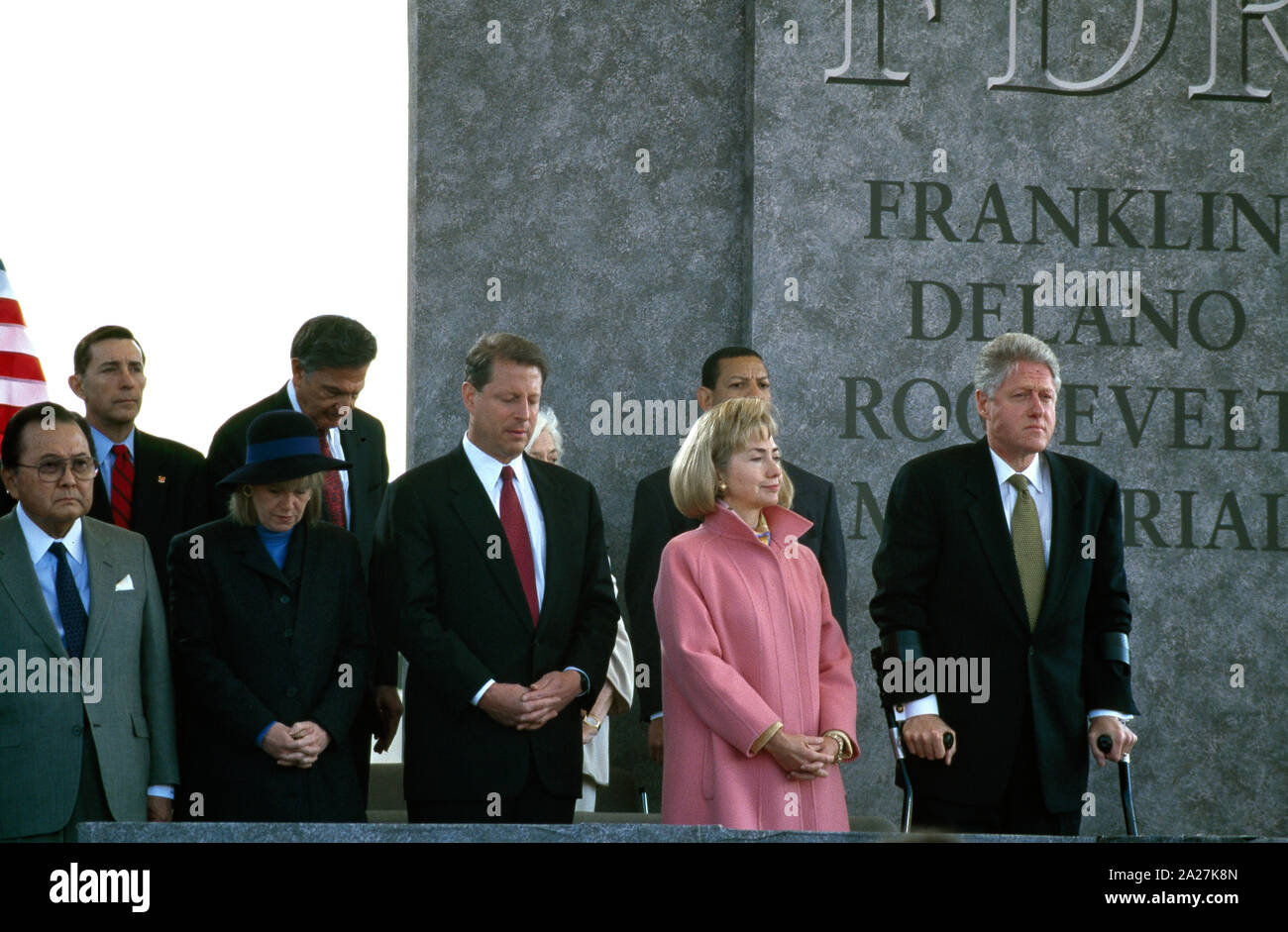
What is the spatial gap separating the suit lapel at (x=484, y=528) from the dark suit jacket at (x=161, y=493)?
88 centimetres

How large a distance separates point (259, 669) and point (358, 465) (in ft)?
3.80

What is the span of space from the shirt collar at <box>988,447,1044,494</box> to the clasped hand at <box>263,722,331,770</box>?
2173mm

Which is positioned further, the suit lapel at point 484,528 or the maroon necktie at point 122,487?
the maroon necktie at point 122,487

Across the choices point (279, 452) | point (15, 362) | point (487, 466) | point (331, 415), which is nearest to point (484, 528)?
point (487, 466)

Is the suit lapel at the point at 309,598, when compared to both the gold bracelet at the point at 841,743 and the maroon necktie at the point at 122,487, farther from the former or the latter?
the gold bracelet at the point at 841,743

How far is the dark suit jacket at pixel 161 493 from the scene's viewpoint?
5422 millimetres

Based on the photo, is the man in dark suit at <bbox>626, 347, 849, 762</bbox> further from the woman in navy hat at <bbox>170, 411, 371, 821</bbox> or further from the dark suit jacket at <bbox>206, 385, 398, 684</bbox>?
the woman in navy hat at <bbox>170, 411, 371, 821</bbox>

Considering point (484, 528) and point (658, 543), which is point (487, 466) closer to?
point (484, 528)

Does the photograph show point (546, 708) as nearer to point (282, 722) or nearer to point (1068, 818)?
point (282, 722)

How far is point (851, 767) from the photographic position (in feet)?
23.2

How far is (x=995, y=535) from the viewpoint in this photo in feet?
16.4

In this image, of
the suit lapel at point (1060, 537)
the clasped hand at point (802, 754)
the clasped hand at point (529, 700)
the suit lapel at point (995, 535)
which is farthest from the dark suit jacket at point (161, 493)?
the suit lapel at point (1060, 537)
